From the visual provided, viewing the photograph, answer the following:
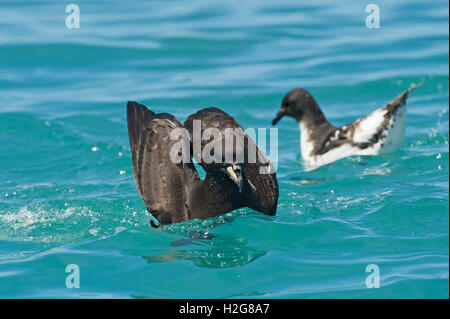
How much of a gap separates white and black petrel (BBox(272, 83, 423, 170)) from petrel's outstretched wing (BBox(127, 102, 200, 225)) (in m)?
3.71

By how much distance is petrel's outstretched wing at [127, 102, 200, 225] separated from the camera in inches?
288

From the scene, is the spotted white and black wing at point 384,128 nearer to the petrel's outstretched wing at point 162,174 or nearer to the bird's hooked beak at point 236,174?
the petrel's outstretched wing at point 162,174

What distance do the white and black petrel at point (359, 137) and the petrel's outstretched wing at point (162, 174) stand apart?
12.2ft

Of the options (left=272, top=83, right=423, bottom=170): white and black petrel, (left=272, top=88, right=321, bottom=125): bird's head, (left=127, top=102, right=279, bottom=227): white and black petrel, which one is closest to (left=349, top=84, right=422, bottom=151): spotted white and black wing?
(left=272, top=83, right=423, bottom=170): white and black petrel

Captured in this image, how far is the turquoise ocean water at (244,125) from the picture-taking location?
6410 millimetres

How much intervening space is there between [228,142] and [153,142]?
1461 mm

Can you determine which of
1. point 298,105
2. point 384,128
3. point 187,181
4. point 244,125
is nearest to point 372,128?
point 384,128

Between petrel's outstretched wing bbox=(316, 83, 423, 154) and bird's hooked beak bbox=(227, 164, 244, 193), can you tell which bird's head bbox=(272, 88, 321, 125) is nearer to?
petrel's outstretched wing bbox=(316, 83, 423, 154)

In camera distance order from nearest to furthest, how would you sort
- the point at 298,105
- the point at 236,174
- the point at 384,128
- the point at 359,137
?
the point at 236,174
the point at 384,128
the point at 359,137
the point at 298,105

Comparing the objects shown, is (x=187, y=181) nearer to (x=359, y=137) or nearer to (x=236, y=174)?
(x=236, y=174)

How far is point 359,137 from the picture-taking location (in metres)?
10.6

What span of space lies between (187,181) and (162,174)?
29 centimetres

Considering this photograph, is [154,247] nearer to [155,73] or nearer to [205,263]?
[205,263]

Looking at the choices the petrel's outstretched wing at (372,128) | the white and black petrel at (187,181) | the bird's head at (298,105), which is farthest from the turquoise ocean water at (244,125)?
the bird's head at (298,105)
